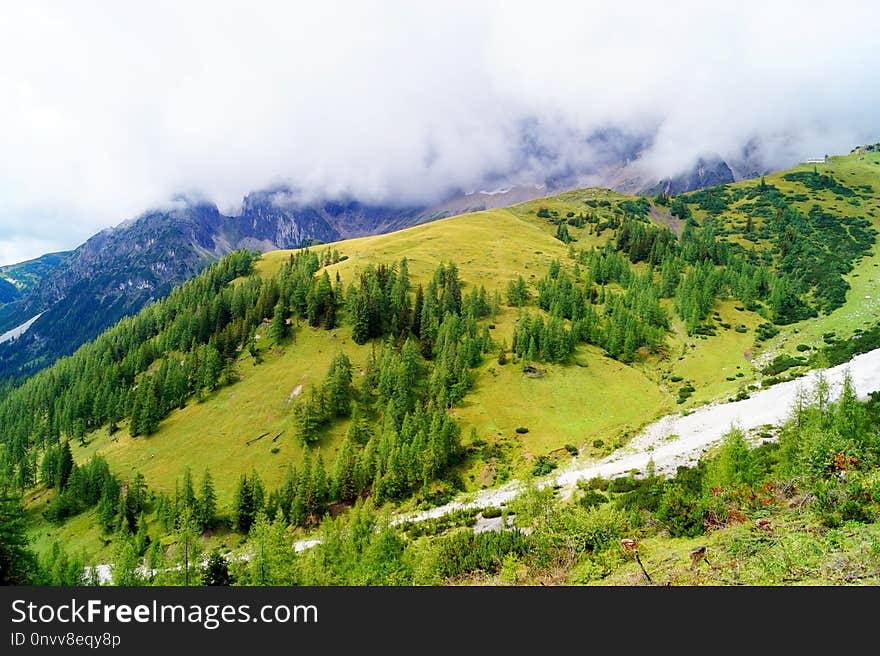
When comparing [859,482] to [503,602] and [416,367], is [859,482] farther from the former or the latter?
[416,367]

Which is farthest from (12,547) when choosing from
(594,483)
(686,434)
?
(686,434)

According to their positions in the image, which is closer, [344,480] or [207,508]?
[207,508]

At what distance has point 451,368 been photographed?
10844cm

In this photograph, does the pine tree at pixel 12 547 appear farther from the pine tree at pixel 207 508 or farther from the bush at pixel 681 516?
the bush at pixel 681 516

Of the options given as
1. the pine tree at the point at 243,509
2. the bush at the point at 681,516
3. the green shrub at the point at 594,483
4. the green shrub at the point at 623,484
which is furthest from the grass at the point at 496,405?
the bush at the point at 681,516

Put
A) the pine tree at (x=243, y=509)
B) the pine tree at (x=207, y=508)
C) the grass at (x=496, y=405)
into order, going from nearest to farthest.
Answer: the pine tree at (x=243, y=509) < the pine tree at (x=207, y=508) < the grass at (x=496, y=405)

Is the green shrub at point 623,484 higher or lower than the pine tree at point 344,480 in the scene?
higher

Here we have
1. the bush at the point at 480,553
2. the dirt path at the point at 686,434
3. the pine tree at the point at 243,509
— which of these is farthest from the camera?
the pine tree at the point at 243,509

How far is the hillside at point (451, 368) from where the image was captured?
298ft

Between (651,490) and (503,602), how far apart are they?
40640 millimetres

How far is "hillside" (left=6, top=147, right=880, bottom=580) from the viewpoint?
90.9m

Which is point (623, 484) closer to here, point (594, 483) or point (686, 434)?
point (594, 483)

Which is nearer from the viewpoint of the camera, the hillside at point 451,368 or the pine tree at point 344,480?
the pine tree at point 344,480

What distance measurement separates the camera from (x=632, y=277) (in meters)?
179
